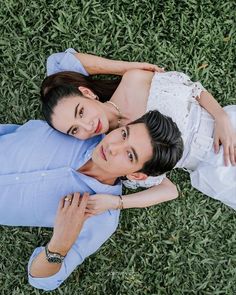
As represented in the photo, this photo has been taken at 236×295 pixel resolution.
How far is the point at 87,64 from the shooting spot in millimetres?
3377

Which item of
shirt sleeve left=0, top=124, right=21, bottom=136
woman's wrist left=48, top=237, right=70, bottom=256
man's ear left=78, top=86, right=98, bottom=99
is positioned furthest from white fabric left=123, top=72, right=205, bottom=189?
shirt sleeve left=0, top=124, right=21, bottom=136

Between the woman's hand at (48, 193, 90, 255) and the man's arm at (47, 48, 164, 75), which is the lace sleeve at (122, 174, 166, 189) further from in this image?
the man's arm at (47, 48, 164, 75)

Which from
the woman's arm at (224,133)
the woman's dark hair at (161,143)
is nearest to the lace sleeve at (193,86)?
the woman's arm at (224,133)

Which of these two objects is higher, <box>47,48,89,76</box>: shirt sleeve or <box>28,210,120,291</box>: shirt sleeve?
<box>47,48,89,76</box>: shirt sleeve

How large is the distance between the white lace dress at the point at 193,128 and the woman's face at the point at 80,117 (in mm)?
418

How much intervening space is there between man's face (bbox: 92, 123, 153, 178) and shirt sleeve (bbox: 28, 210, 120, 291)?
1.80ft

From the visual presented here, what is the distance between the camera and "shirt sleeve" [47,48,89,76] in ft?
11.0

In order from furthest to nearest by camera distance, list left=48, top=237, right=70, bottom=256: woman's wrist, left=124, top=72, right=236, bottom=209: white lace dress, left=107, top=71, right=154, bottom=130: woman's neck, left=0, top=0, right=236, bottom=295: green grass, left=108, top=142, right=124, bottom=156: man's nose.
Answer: left=0, top=0, right=236, bottom=295: green grass < left=107, top=71, right=154, bottom=130: woman's neck < left=124, top=72, right=236, bottom=209: white lace dress < left=48, top=237, right=70, bottom=256: woman's wrist < left=108, top=142, right=124, bottom=156: man's nose

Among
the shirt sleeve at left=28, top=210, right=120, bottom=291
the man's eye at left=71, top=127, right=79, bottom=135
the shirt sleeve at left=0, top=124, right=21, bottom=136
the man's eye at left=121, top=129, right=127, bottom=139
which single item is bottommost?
the shirt sleeve at left=28, top=210, right=120, bottom=291

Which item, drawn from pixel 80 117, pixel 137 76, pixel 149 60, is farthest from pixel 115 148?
pixel 149 60

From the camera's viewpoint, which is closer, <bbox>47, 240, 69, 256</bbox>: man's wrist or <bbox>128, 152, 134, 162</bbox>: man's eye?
<bbox>128, 152, 134, 162</bbox>: man's eye

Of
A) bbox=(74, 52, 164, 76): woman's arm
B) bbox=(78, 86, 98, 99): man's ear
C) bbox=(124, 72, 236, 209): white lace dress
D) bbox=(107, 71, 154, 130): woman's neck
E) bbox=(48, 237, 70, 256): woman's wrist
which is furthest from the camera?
bbox=(74, 52, 164, 76): woman's arm

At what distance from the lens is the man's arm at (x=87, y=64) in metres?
3.35

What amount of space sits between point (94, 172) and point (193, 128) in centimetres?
75
